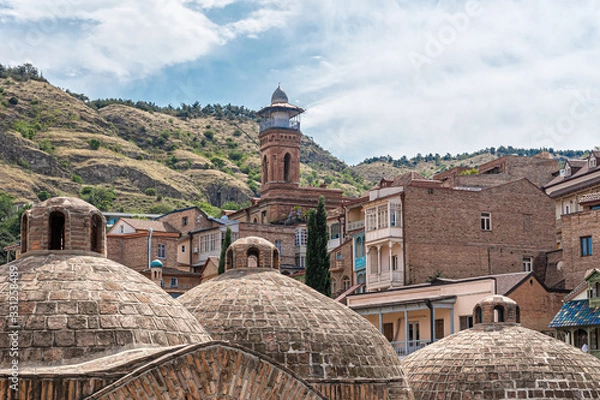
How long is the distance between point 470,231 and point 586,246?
31.9ft

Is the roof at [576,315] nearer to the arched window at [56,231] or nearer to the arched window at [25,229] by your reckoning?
the arched window at [56,231]

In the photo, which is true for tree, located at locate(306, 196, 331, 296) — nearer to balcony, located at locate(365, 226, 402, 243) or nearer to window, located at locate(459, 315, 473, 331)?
balcony, located at locate(365, 226, 402, 243)

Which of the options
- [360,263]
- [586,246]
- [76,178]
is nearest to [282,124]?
[76,178]

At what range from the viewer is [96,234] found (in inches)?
648

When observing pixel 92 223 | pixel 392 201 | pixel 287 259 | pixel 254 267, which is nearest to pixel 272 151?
pixel 287 259

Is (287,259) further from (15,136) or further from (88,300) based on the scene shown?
(88,300)

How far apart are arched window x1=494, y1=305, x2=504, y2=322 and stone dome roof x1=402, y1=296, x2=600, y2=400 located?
39.4 inches

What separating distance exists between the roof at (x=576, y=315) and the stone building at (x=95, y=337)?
3351cm

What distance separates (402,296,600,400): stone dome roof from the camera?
26328 millimetres

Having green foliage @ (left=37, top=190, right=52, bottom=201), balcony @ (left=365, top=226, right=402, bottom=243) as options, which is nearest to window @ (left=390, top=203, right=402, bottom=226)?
balcony @ (left=365, top=226, right=402, bottom=243)

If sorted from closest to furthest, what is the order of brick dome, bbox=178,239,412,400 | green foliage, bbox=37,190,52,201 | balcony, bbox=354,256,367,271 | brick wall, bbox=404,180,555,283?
brick dome, bbox=178,239,412,400 < brick wall, bbox=404,180,555,283 < balcony, bbox=354,256,367,271 < green foliage, bbox=37,190,52,201

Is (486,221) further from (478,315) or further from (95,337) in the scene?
(95,337)

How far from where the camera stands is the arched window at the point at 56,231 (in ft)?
52.5

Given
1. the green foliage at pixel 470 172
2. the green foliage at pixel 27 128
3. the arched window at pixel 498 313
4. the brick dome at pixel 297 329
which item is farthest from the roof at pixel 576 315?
the green foliage at pixel 27 128
